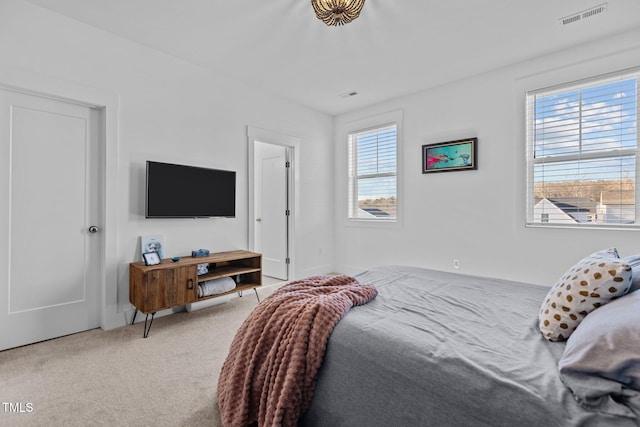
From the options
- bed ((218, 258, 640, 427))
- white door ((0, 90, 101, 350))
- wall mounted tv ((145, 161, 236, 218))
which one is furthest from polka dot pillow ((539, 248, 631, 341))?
white door ((0, 90, 101, 350))

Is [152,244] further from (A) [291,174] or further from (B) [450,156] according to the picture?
(B) [450,156]

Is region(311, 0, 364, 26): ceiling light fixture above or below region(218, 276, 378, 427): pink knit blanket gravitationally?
above

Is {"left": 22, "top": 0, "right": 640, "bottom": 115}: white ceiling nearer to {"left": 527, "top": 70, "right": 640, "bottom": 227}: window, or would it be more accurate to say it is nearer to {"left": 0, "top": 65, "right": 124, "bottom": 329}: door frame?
{"left": 527, "top": 70, "right": 640, "bottom": 227}: window

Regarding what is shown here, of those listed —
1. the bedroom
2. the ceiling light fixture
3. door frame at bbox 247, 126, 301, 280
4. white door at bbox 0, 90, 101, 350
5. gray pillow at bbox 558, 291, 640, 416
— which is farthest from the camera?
door frame at bbox 247, 126, 301, 280

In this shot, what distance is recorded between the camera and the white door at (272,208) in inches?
185

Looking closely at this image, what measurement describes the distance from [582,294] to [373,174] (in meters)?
3.68

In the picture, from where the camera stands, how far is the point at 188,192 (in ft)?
10.6

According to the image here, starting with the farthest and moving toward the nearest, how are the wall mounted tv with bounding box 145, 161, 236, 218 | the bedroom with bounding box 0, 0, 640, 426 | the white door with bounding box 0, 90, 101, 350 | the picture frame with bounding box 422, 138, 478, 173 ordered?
A: the picture frame with bounding box 422, 138, 478, 173
the wall mounted tv with bounding box 145, 161, 236, 218
the bedroom with bounding box 0, 0, 640, 426
the white door with bounding box 0, 90, 101, 350

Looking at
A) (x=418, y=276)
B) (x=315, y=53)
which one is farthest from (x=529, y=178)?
(x=315, y=53)

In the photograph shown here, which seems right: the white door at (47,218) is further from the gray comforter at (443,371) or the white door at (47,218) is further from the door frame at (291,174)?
the gray comforter at (443,371)

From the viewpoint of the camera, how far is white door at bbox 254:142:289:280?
15.4 ft

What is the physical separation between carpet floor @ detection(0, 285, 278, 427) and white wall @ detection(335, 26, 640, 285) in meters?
2.72

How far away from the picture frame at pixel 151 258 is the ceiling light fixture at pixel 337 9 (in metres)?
2.48

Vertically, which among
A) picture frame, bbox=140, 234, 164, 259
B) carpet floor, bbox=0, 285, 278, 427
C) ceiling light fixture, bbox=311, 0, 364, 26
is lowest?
carpet floor, bbox=0, 285, 278, 427
